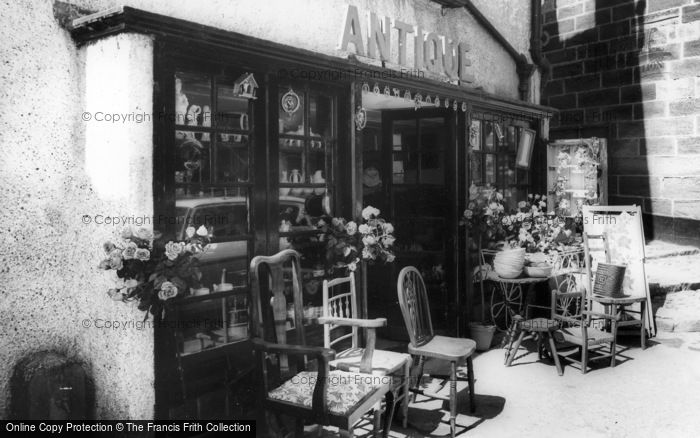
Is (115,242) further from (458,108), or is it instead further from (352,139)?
(458,108)

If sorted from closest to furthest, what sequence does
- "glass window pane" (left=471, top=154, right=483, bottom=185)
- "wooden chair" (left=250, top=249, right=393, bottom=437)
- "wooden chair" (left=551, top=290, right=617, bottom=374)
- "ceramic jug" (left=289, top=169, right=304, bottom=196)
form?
"wooden chair" (left=250, top=249, right=393, bottom=437) → "ceramic jug" (left=289, top=169, right=304, bottom=196) → "wooden chair" (left=551, top=290, right=617, bottom=374) → "glass window pane" (left=471, top=154, right=483, bottom=185)

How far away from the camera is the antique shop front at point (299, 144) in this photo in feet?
13.1

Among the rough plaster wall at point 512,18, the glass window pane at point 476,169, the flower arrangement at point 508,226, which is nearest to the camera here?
the flower arrangement at point 508,226

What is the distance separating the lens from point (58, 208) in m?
3.81

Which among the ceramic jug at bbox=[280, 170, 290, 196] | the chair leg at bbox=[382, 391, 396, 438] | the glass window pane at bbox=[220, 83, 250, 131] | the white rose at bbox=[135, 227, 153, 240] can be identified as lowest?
the chair leg at bbox=[382, 391, 396, 438]

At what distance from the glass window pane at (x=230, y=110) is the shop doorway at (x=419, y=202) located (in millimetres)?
2750

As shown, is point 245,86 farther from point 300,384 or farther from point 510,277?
point 510,277

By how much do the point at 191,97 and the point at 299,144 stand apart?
1.18m

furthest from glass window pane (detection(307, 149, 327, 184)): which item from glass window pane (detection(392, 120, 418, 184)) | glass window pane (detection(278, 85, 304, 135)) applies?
glass window pane (detection(392, 120, 418, 184))

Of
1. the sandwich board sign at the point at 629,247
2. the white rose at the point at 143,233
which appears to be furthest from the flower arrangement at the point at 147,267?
the sandwich board sign at the point at 629,247

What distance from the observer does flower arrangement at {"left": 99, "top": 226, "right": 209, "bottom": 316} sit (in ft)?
11.7

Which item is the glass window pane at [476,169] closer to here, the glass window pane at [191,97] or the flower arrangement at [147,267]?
the glass window pane at [191,97]

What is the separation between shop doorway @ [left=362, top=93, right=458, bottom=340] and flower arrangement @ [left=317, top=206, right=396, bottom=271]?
79.1 inches

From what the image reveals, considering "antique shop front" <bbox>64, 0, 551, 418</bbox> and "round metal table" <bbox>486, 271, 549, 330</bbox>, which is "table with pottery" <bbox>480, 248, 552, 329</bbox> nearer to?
"round metal table" <bbox>486, 271, 549, 330</bbox>
